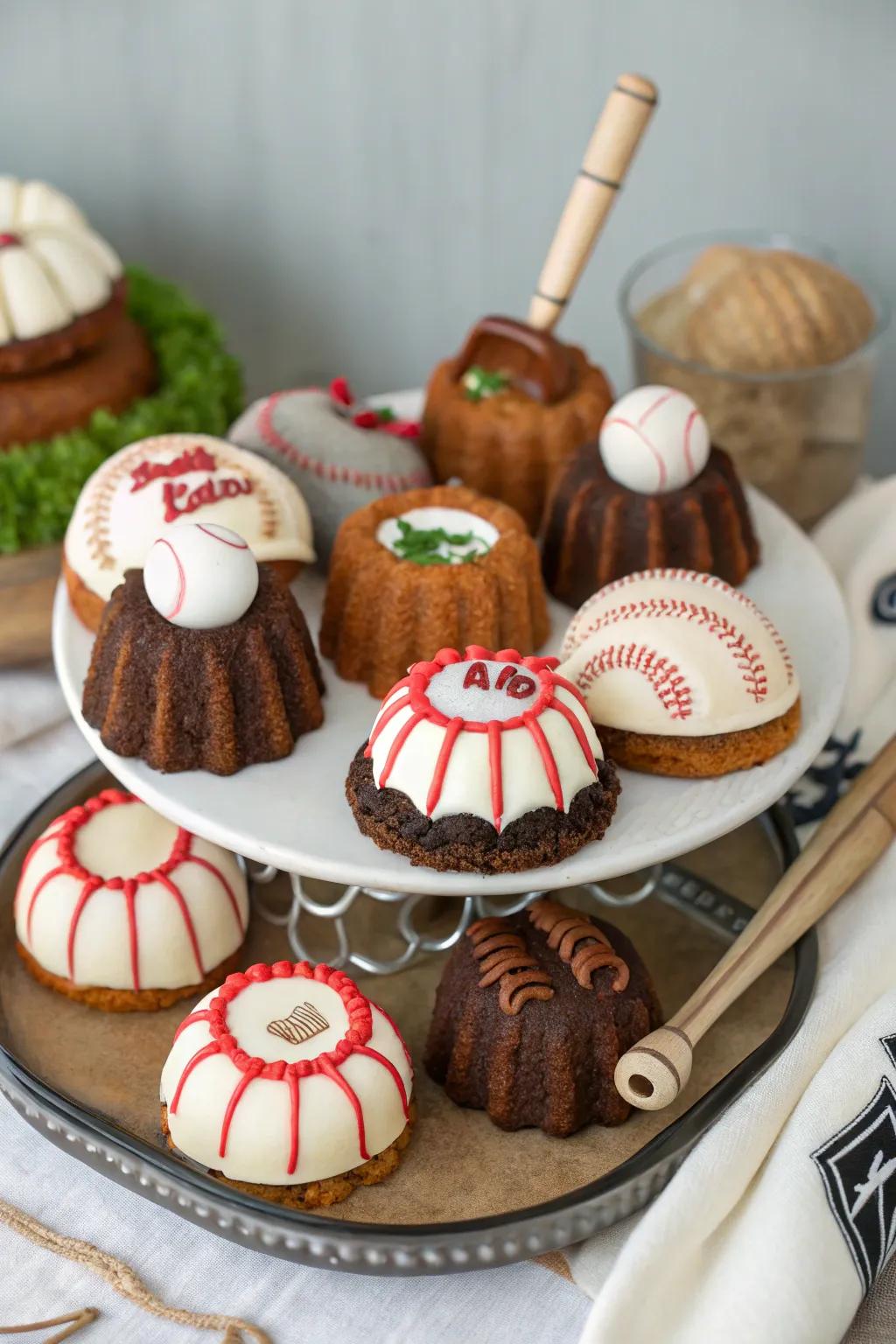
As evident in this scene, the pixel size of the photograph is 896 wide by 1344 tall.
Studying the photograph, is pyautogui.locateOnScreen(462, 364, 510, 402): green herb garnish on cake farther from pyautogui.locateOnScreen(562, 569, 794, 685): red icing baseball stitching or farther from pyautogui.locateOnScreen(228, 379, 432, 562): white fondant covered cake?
pyautogui.locateOnScreen(562, 569, 794, 685): red icing baseball stitching

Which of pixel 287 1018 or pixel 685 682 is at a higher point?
pixel 685 682

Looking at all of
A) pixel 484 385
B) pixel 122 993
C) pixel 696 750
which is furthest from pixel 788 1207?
pixel 484 385

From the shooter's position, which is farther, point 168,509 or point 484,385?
point 484,385

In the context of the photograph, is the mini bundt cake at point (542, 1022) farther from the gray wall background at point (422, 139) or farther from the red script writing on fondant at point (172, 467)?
the gray wall background at point (422, 139)

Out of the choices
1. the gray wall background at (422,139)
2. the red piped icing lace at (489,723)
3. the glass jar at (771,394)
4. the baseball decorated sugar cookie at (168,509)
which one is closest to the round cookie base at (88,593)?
the baseball decorated sugar cookie at (168,509)

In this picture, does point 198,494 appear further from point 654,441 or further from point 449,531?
point 654,441

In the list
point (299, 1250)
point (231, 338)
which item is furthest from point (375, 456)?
point (231, 338)
